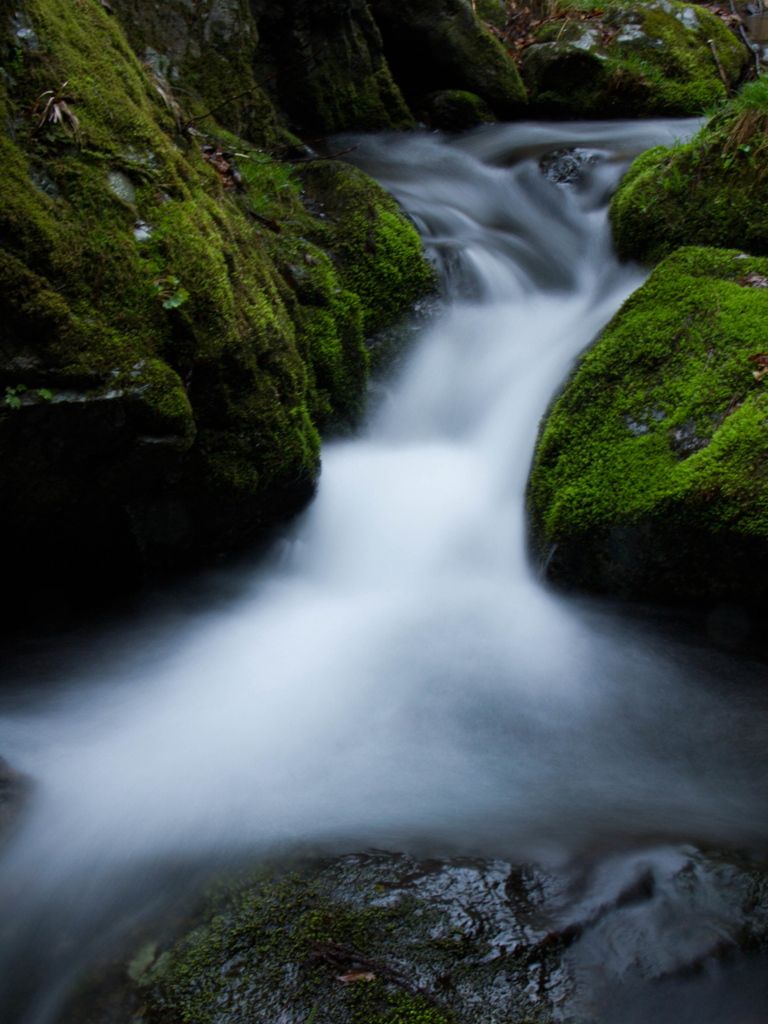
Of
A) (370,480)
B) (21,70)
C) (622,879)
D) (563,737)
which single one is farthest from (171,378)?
(622,879)

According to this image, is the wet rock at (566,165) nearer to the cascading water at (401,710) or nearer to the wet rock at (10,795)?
the cascading water at (401,710)

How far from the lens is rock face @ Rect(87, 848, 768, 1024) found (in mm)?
1721

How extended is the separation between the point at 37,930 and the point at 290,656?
1663mm

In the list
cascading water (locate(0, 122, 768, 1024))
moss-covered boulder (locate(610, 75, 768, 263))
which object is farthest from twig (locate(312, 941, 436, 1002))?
moss-covered boulder (locate(610, 75, 768, 263))

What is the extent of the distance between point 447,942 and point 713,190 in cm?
525

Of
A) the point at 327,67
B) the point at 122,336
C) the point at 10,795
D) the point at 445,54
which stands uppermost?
the point at 445,54

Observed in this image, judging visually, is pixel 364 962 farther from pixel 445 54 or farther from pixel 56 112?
pixel 445 54

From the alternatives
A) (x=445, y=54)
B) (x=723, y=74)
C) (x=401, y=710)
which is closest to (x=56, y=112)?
(x=401, y=710)

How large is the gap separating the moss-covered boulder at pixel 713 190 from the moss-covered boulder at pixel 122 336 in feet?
9.91

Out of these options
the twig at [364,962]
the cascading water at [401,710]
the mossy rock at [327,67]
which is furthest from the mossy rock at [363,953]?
the mossy rock at [327,67]

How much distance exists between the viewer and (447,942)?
186cm

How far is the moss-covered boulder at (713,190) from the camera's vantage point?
4.76m

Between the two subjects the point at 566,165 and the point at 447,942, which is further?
the point at 566,165

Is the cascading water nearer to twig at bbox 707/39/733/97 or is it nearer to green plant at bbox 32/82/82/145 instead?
green plant at bbox 32/82/82/145
